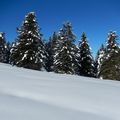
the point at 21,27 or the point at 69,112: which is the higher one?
the point at 21,27

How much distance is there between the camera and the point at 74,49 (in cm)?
4116

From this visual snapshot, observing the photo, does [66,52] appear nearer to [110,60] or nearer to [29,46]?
[29,46]

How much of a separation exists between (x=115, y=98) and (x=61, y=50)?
1422 inches

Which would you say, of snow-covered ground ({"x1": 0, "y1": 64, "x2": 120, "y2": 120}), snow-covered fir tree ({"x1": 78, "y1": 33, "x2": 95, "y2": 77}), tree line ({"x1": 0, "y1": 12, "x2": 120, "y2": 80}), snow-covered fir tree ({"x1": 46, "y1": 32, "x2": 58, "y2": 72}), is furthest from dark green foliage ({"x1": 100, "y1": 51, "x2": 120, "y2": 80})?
snow-covered ground ({"x1": 0, "y1": 64, "x2": 120, "y2": 120})

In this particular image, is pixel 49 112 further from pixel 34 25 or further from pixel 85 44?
pixel 85 44

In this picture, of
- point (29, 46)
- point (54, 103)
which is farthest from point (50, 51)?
point (54, 103)

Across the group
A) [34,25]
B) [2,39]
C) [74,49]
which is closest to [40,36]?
[34,25]

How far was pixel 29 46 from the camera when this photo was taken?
129 ft

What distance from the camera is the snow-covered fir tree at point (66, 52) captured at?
3966 centimetres

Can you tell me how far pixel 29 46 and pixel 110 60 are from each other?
40.8ft

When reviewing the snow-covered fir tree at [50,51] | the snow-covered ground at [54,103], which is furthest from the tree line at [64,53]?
the snow-covered ground at [54,103]

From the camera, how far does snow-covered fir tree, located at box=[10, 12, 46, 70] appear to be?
3862 centimetres

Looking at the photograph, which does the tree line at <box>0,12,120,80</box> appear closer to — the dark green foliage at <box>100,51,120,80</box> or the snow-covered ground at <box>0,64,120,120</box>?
the dark green foliage at <box>100,51,120,80</box>

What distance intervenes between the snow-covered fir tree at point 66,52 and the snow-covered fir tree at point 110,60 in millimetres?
4996
